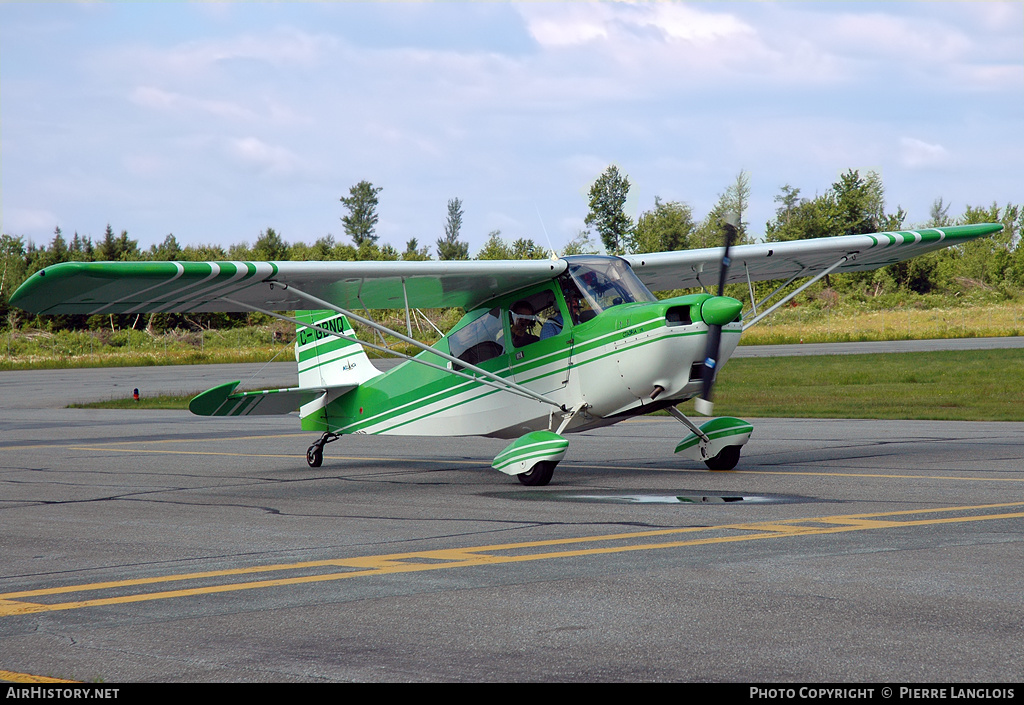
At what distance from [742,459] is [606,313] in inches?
137

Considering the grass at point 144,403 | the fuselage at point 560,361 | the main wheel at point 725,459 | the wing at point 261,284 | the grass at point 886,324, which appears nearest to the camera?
the wing at point 261,284

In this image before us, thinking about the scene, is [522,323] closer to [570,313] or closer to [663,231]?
[570,313]

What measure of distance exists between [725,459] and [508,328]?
316 cm

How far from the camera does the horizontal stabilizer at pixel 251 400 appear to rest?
14.6 meters

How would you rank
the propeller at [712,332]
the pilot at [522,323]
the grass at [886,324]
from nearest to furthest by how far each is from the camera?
the propeller at [712,332]
the pilot at [522,323]
the grass at [886,324]

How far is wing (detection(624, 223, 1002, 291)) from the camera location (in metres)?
15.0

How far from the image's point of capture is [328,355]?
16266mm

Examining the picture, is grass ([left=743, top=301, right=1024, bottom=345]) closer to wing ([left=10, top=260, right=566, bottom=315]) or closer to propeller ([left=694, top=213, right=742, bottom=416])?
wing ([left=10, top=260, right=566, bottom=315])

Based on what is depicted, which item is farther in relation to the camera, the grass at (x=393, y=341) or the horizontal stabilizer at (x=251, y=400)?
the grass at (x=393, y=341)

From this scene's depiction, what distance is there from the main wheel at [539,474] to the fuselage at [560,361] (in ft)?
3.06

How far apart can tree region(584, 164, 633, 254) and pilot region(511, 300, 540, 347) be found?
74.2 m

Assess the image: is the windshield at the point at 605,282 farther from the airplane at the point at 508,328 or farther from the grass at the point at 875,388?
the grass at the point at 875,388

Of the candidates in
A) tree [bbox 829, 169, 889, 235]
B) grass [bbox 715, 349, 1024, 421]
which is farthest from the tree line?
grass [bbox 715, 349, 1024, 421]

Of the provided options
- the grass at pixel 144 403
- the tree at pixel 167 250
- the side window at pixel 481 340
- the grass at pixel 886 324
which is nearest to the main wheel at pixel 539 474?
the side window at pixel 481 340
